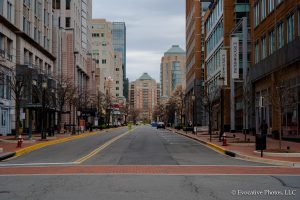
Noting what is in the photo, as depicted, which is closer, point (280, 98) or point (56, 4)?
point (280, 98)

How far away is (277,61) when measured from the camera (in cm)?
3903

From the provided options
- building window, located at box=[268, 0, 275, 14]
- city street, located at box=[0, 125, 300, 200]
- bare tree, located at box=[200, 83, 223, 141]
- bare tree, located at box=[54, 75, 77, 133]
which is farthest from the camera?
bare tree, located at box=[54, 75, 77, 133]

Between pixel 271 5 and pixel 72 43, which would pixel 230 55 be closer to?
pixel 271 5

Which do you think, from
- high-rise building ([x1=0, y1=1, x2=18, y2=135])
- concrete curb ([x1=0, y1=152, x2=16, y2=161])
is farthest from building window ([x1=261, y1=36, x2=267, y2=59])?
concrete curb ([x1=0, y1=152, x2=16, y2=161])

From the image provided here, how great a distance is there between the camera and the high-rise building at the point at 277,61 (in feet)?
112

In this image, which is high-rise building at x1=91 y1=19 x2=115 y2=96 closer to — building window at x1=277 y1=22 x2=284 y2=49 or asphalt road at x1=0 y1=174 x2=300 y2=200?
building window at x1=277 y1=22 x2=284 y2=49

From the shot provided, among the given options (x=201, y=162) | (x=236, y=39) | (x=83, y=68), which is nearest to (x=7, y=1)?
(x=236, y=39)

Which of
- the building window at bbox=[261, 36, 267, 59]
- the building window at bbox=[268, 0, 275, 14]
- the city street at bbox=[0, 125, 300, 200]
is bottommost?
the city street at bbox=[0, 125, 300, 200]

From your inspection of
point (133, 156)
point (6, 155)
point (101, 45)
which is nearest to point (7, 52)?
point (6, 155)

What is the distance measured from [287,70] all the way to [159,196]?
96.3 feet

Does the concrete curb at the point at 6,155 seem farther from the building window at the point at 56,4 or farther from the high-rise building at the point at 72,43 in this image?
the building window at the point at 56,4

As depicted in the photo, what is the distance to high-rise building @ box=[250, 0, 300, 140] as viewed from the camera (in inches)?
1344

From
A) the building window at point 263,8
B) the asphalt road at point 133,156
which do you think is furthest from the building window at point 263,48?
the asphalt road at point 133,156

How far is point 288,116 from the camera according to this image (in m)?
38.6
